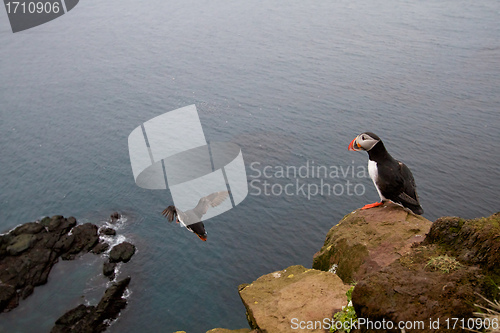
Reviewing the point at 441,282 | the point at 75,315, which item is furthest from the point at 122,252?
the point at 441,282

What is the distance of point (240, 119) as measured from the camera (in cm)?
4588

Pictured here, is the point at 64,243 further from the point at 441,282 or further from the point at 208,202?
the point at 441,282

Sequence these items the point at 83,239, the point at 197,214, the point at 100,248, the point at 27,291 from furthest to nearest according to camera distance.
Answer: the point at 83,239 → the point at 100,248 → the point at 27,291 → the point at 197,214

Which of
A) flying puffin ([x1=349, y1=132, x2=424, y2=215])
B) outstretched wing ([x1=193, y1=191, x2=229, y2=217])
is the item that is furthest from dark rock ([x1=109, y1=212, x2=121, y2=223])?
flying puffin ([x1=349, y1=132, x2=424, y2=215])

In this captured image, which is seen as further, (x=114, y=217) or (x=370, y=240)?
(x=114, y=217)

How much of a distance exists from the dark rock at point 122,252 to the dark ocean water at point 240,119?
60 centimetres

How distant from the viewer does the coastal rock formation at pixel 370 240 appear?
1147 cm

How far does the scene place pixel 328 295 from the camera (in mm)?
10562

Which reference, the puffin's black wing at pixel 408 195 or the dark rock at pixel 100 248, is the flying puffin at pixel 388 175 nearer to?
the puffin's black wing at pixel 408 195

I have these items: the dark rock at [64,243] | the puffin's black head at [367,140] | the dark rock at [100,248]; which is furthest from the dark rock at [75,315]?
the puffin's black head at [367,140]

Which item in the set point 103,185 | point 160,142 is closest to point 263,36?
point 160,142

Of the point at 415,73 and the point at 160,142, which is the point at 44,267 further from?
the point at 415,73

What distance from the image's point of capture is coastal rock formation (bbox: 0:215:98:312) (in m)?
31.3

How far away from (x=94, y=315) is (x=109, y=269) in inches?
165
